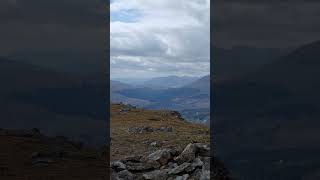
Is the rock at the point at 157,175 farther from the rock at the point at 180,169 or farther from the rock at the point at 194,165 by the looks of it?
the rock at the point at 194,165

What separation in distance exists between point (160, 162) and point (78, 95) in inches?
1342

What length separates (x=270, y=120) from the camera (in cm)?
7712

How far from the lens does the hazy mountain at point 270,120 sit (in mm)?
55562

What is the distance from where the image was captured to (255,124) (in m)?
73.1

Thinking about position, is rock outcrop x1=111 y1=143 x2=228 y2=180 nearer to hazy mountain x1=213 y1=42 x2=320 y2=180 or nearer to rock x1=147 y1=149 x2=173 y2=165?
rock x1=147 y1=149 x2=173 y2=165

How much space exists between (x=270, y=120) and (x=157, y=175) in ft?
140

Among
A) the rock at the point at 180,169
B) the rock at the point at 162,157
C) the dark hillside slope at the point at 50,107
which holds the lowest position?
the rock at the point at 180,169

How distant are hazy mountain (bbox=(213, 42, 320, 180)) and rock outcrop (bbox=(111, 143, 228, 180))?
1137 centimetres

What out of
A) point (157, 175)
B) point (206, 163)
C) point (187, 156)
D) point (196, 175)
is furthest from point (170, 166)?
point (206, 163)

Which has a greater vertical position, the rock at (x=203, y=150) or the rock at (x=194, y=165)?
the rock at (x=203, y=150)

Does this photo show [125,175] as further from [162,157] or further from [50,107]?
[50,107]

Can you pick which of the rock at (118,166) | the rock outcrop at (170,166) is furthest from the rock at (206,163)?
the rock at (118,166)

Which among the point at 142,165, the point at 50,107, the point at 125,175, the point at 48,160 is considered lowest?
the point at 48,160

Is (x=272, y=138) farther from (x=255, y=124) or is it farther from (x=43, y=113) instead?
(x=43, y=113)
